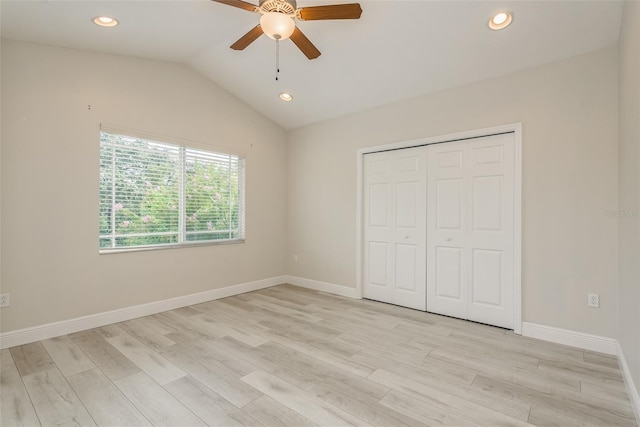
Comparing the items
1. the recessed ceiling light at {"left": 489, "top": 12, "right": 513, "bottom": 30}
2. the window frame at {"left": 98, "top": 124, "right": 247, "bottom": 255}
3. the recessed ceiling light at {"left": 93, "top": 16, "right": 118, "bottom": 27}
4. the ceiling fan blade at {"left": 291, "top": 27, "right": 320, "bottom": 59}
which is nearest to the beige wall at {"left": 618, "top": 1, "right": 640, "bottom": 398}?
the recessed ceiling light at {"left": 489, "top": 12, "right": 513, "bottom": 30}

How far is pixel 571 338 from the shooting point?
113 inches

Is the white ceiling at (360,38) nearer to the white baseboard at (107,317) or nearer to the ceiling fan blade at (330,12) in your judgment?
the ceiling fan blade at (330,12)

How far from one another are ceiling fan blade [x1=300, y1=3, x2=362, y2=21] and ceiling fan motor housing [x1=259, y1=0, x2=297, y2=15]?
93mm

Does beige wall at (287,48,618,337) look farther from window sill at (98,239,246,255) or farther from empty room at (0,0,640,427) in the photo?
window sill at (98,239,246,255)

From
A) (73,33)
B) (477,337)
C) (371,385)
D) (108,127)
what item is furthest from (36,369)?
(477,337)

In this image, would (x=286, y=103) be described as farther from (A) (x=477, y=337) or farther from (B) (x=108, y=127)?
(A) (x=477, y=337)

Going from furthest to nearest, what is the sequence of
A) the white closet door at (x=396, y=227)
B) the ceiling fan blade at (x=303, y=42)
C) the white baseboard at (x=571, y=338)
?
the white closet door at (x=396, y=227)
the white baseboard at (x=571, y=338)
the ceiling fan blade at (x=303, y=42)

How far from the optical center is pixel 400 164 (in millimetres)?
4102

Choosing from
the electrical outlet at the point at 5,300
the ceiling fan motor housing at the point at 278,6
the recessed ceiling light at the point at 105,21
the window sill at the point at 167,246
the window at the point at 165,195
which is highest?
the recessed ceiling light at the point at 105,21

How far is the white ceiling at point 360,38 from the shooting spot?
8.43 feet

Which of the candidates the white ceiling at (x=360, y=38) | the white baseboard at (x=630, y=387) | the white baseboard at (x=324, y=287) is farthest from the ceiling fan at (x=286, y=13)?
the white baseboard at (x=324, y=287)

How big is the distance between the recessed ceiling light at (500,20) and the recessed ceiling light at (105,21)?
3.29 meters

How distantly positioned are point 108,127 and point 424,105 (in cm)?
359

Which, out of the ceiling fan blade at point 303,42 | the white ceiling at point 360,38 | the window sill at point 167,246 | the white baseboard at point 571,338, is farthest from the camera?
the window sill at point 167,246
